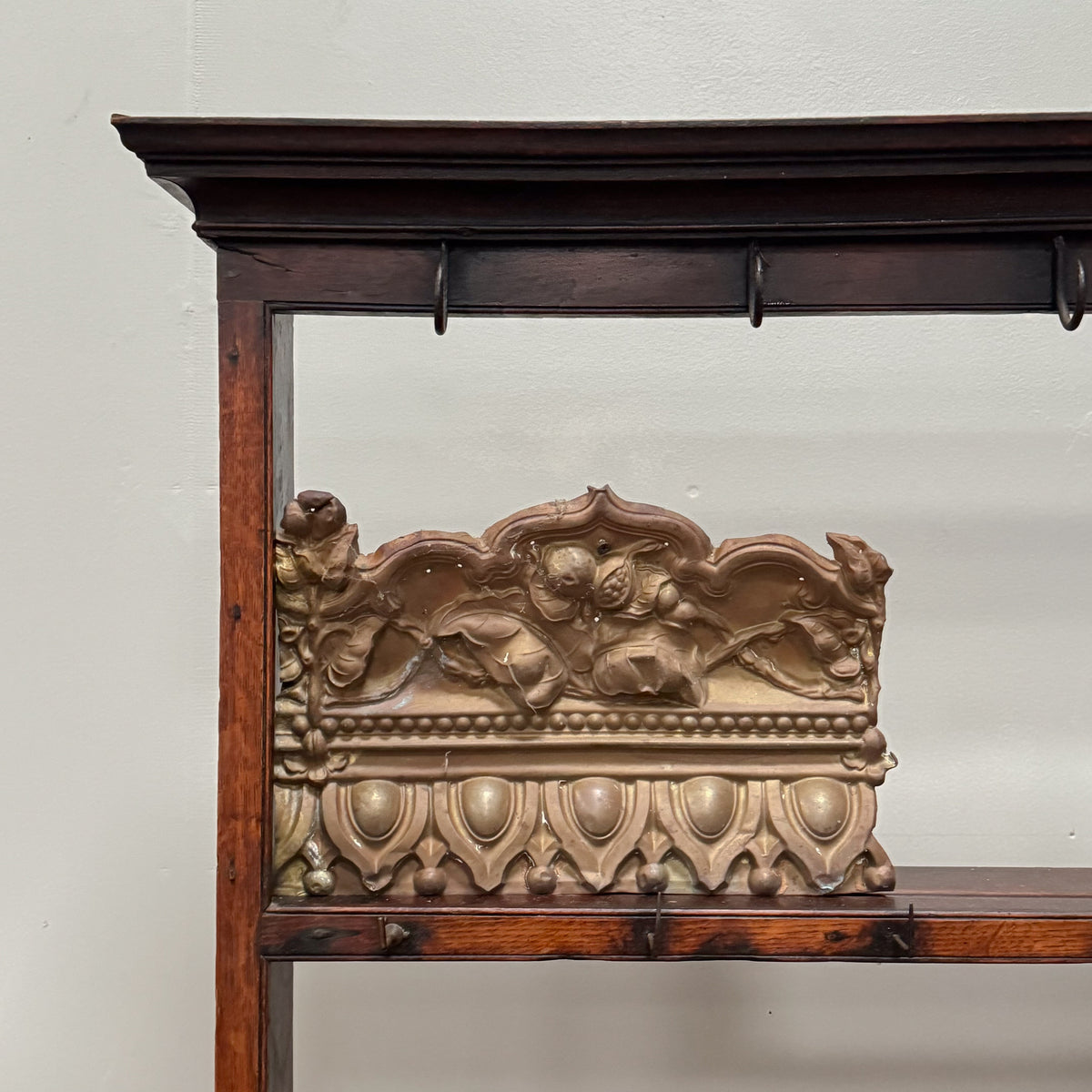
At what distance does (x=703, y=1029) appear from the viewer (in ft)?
4.82

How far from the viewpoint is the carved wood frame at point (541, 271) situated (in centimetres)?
101

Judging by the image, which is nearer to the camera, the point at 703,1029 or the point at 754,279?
the point at 754,279

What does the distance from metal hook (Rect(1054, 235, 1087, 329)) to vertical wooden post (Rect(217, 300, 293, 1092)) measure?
0.68 m

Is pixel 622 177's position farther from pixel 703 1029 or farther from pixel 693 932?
pixel 703 1029

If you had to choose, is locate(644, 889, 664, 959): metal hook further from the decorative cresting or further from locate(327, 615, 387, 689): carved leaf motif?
locate(327, 615, 387, 689): carved leaf motif

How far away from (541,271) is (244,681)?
441 millimetres

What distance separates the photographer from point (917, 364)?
1.47 metres

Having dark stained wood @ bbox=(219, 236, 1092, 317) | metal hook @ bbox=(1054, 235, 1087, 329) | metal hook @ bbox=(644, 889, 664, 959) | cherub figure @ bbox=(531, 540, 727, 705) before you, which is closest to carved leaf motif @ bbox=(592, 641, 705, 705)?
cherub figure @ bbox=(531, 540, 727, 705)

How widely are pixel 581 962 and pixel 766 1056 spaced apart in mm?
250

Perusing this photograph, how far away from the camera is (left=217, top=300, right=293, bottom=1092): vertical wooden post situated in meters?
1.03

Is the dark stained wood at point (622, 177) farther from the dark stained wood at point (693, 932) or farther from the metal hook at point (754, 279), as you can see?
the dark stained wood at point (693, 932)

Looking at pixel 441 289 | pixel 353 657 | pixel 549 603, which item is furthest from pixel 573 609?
pixel 441 289

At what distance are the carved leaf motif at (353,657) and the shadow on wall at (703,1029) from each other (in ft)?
1.87

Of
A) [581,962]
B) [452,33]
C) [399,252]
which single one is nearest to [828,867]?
[581,962]
